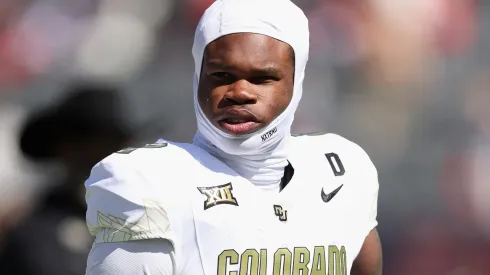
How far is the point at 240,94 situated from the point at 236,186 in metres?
0.16

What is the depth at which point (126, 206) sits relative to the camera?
1387 mm

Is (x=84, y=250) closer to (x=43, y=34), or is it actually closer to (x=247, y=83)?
(x=43, y=34)

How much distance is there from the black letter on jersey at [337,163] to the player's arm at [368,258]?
0.15 meters

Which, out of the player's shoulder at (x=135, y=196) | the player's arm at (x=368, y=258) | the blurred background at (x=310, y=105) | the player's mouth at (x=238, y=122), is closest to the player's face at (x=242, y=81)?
the player's mouth at (x=238, y=122)

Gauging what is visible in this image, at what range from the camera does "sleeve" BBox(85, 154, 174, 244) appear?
1378 mm

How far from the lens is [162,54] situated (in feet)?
9.91

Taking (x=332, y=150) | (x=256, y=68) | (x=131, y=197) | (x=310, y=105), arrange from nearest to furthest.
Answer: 1. (x=131, y=197)
2. (x=256, y=68)
3. (x=332, y=150)
4. (x=310, y=105)

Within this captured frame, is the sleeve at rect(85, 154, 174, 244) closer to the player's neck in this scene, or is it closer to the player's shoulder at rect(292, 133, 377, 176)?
the player's neck

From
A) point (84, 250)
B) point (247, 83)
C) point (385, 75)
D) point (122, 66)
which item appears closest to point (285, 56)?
point (247, 83)

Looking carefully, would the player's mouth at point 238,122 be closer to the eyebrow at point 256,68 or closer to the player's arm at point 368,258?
the eyebrow at point 256,68

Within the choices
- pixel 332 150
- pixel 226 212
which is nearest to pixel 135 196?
pixel 226 212

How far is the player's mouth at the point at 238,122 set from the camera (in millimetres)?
1492

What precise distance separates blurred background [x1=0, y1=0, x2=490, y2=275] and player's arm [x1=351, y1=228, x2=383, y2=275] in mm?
967

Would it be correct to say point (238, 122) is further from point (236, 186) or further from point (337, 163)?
point (337, 163)
